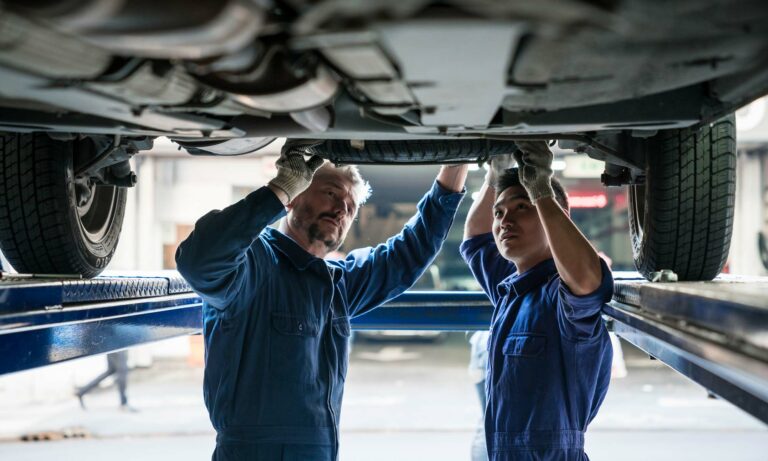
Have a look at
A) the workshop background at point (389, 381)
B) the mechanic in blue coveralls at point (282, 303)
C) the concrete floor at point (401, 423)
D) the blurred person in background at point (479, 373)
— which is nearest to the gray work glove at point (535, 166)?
the workshop background at point (389, 381)

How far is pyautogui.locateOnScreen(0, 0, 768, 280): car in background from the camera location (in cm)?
77

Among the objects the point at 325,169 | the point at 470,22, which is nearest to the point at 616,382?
the point at 325,169

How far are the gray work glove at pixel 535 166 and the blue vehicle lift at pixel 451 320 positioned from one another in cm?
33

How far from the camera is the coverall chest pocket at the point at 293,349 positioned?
6.08 feet

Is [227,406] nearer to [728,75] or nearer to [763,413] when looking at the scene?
[763,413]

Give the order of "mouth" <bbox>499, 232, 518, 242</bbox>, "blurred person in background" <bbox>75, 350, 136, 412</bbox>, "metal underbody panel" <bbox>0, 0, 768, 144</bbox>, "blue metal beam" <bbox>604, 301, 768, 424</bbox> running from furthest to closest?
1. "blurred person in background" <bbox>75, 350, 136, 412</bbox>
2. "mouth" <bbox>499, 232, 518, 242</bbox>
3. "blue metal beam" <bbox>604, 301, 768, 424</bbox>
4. "metal underbody panel" <bbox>0, 0, 768, 144</bbox>

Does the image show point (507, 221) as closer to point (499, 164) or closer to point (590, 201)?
point (499, 164)

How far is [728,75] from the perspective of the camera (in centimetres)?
110

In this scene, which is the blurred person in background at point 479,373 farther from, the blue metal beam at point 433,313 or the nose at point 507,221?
the nose at point 507,221

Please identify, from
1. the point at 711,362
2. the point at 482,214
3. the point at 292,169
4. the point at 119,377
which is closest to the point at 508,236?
the point at 482,214

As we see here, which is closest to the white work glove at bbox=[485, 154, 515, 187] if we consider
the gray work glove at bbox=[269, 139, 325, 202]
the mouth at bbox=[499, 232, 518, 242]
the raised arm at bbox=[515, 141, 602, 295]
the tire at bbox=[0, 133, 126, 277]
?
the mouth at bbox=[499, 232, 518, 242]

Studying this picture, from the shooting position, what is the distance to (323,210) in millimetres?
2098

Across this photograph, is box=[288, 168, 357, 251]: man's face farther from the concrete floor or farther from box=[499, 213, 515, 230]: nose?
the concrete floor

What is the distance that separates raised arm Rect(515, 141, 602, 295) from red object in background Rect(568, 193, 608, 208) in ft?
20.1
